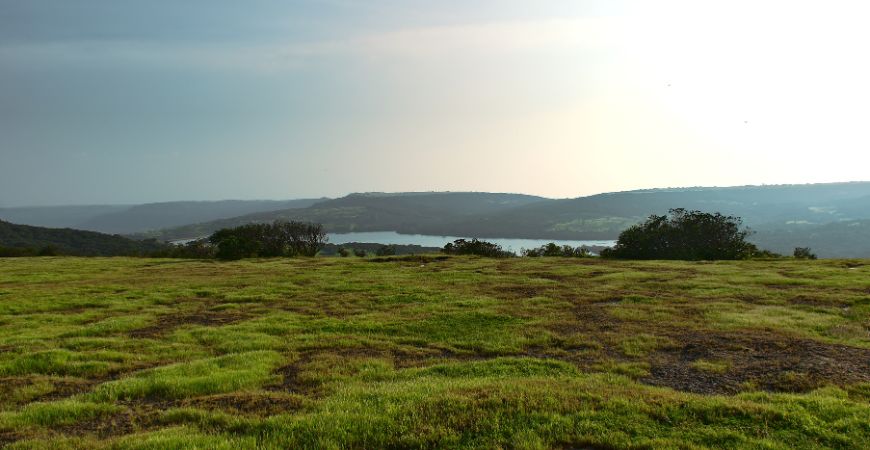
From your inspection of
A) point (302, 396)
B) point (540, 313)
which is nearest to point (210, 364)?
point (302, 396)

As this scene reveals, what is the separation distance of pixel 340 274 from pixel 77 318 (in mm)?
24374

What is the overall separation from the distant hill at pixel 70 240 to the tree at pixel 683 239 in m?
149

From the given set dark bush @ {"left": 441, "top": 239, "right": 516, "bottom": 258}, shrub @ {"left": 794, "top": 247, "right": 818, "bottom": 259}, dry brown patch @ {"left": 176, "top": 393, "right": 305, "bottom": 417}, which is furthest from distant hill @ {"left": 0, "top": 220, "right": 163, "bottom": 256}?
shrub @ {"left": 794, "top": 247, "right": 818, "bottom": 259}

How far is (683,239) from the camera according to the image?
81.2m

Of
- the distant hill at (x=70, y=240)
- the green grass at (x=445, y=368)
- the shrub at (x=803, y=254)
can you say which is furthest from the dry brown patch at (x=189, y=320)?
the distant hill at (x=70, y=240)

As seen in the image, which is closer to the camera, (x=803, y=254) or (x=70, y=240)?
(x=803, y=254)

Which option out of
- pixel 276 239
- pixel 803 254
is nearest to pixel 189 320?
pixel 803 254

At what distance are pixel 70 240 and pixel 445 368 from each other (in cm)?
20439

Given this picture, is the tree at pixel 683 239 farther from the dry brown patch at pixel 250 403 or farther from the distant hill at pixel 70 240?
the distant hill at pixel 70 240

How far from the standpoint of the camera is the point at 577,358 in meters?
16.0

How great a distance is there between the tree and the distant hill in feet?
488

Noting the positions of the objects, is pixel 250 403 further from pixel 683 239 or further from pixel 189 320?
pixel 683 239

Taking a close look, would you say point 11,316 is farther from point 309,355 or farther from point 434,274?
point 434,274

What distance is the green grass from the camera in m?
8.95
